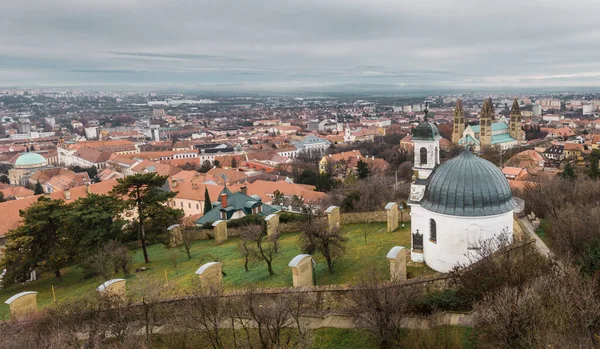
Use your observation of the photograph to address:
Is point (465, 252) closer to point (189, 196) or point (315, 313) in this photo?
point (315, 313)

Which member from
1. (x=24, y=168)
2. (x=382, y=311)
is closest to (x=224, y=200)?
(x=382, y=311)

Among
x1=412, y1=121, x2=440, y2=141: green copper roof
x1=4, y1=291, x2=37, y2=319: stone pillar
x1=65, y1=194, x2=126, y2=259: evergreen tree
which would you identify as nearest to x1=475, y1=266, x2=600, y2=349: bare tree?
x1=412, y1=121, x2=440, y2=141: green copper roof

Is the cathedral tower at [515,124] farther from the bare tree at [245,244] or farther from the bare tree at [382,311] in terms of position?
the bare tree at [382,311]

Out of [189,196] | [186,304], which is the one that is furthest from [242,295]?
[189,196]

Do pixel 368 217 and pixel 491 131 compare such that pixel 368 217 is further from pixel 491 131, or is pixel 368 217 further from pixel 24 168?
pixel 491 131

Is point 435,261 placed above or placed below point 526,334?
below

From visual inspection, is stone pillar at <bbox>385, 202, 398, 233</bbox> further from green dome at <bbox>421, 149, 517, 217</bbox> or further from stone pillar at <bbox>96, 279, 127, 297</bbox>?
stone pillar at <bbox>96, 279, 127, 297</bbox>
